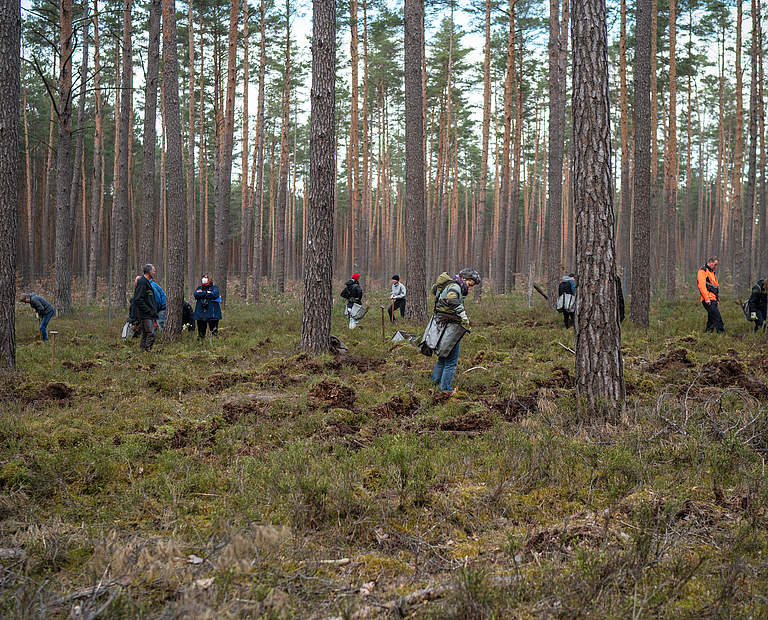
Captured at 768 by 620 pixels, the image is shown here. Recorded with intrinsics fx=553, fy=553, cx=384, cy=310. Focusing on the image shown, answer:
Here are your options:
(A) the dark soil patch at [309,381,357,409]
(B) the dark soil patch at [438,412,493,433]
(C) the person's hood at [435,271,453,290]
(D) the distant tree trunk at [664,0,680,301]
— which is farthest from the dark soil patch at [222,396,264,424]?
(D) the distant tree trunk at [664,0,680,301]

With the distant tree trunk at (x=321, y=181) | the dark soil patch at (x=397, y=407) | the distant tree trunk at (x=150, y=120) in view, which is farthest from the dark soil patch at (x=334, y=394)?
the distant tree trunk at (x=150, y=120)

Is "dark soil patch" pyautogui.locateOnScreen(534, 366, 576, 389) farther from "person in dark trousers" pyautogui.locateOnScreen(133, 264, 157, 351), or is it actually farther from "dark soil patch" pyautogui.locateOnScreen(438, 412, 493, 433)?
"person in dark trousers" pyautogui.locateOnScreen(133, 264, 157, 351)

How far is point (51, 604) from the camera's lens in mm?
2760

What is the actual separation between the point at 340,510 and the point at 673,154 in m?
22.0

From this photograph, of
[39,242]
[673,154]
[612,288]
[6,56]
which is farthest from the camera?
[39,242]

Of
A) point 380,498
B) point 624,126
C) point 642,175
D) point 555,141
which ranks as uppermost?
point 624,126

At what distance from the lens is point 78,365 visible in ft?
32.2

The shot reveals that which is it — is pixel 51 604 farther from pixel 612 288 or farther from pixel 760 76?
pixel 760 76

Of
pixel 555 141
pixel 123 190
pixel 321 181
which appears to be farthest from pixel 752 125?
pixel 123 190

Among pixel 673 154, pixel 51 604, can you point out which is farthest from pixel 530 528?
pixel 673 154

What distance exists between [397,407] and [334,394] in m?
0.99

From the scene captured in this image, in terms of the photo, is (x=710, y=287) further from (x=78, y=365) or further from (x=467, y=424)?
(x=78, y=365)

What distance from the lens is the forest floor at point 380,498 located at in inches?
114

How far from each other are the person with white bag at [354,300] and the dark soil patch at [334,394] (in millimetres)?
6858
